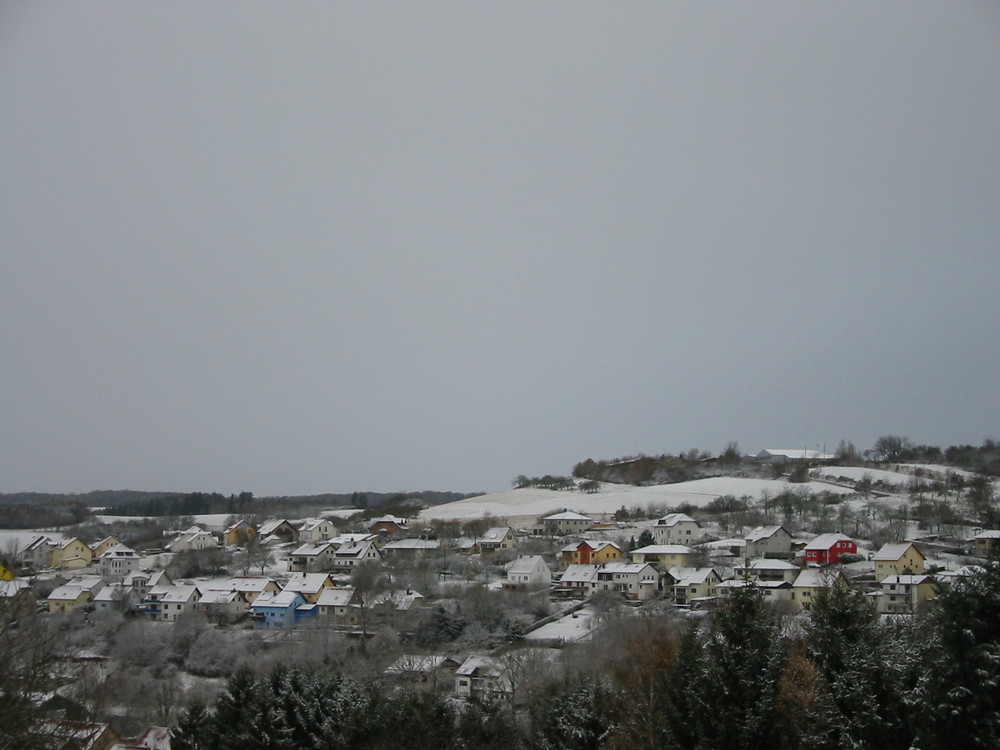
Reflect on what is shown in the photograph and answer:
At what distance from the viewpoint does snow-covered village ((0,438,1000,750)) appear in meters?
14.4

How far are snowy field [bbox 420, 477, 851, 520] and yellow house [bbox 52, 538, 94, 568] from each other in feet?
87.6

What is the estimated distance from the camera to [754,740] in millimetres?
15398

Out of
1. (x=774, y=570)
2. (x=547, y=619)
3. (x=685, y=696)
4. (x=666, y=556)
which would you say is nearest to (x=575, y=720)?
(x=685, y=696)

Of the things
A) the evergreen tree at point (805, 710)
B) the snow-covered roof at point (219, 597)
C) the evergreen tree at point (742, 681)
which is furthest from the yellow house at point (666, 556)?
the evergreen tree at point (805, 710)

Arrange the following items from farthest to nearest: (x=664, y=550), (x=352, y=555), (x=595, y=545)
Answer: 1. (x=352, y=555)
2. (x=595, y=545)
3. (x=664, y=550)

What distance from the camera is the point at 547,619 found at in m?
37.5

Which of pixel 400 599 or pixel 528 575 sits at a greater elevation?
pixel 528 575

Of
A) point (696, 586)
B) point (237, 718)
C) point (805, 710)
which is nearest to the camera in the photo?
point (805, 710)

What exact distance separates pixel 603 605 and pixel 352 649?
1112 centimetres

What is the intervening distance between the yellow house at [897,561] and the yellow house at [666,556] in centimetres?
974

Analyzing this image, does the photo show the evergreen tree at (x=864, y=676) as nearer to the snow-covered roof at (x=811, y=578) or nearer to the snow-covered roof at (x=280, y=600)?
the snow-covered roof at (x=811, y=578)

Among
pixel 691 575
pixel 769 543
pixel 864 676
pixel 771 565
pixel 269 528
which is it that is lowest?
pixel 691 575

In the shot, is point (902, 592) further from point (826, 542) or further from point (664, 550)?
point (664, 550)

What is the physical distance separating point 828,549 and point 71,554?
46641 millimetres
